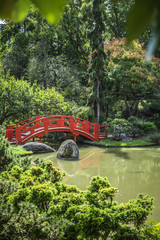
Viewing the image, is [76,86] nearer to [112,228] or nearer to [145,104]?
[145,104]

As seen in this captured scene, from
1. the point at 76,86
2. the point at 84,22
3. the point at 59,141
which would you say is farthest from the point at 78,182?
the point at 84,22

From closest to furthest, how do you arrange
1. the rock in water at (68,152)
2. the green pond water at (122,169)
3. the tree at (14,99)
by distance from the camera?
1. the green pond water at (122,169)
2. the rock in water at (68,152)
3. the tree at (14,99)

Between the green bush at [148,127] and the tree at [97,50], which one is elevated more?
the tree at [97,50]

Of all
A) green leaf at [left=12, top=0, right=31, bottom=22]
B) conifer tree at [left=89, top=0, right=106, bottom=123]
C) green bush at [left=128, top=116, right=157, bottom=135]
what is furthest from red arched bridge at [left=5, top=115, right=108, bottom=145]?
green leaf at [left=12, top=0, right=31, bottom=22]

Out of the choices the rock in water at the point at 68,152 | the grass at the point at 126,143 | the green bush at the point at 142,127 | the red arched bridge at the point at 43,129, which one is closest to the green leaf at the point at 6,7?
the rock in water at the point at 68,152

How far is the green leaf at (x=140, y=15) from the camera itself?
1.76ft

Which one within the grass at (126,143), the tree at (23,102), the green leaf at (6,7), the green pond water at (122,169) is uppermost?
the tree at (23,102)

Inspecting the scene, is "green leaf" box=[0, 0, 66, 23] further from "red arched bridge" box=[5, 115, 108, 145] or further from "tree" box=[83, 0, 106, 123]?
"tree" box=[83, 0, 106, 123]

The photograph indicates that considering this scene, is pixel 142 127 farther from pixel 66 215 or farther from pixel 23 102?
pixel 66 215

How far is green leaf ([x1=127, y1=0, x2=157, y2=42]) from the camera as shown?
1.76 ft

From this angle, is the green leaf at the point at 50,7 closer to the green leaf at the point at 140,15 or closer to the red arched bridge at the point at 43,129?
the green leaf at the point at 140,15

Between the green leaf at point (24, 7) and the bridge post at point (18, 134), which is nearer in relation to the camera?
the green leaf at point (24, 7)

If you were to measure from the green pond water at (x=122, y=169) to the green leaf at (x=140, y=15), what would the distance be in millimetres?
3928

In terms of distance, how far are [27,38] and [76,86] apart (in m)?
6.45
